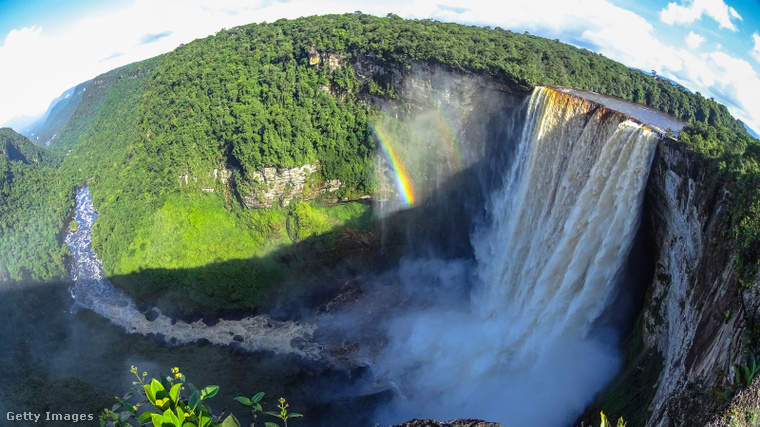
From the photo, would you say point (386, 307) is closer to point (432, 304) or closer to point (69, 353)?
point (432, 304)

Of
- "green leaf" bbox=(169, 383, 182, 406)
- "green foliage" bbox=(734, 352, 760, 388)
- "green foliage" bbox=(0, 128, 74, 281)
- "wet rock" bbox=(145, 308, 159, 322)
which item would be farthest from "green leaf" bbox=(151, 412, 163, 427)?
"green foliage" bbox=(0, 128, 74, 281)

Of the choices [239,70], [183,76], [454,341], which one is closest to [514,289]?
[454,341]

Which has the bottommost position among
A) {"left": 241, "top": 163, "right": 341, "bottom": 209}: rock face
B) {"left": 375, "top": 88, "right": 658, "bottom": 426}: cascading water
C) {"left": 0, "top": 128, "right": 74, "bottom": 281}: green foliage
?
{"left": 375, "top": 88, "right": 658, "bottom": 426}: cascading water

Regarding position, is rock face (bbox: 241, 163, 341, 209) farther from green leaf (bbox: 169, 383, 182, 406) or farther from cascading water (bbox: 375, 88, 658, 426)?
green leaf (bbox: 169, 383, 182, 406)

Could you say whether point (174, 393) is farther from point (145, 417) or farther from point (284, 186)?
point (284, 186)

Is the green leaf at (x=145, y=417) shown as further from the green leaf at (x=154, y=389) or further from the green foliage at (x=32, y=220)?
the green foliage at (x=32, y=220)
